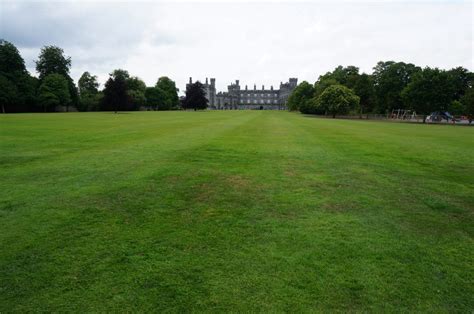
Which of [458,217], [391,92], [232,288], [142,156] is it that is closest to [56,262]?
[232,288]

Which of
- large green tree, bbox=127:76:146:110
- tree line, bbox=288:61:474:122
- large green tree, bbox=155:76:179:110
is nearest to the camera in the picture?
tree line, bbox=288:61:474:122

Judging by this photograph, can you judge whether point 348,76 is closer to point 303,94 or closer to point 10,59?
point 303,94

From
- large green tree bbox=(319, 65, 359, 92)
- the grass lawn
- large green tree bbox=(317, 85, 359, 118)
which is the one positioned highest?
large green tree bbox=(319, 65, 359, 92)

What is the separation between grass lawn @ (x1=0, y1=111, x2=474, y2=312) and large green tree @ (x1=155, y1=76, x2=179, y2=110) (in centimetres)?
10950

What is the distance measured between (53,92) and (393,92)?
7712 centimetres

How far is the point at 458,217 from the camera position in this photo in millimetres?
6395

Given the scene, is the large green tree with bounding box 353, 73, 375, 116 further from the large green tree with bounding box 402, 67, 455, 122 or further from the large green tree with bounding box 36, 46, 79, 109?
A: the large green tree with bounding box 36, 46, 79, 109

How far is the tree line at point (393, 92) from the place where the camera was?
56.2m

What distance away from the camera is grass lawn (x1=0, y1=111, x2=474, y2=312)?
365cm

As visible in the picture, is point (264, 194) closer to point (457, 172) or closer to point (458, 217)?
point (458, 217)

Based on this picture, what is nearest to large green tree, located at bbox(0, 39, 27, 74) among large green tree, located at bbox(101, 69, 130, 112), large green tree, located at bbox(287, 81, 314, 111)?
large green tree, located at bbox(101, 69, 130, 112)

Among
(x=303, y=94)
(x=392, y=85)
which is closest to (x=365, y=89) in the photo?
(x=392, y=85)

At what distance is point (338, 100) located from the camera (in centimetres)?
6562

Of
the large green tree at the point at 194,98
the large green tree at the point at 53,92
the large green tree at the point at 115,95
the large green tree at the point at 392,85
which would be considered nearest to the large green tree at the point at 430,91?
the large green tree at the point at 392,85
